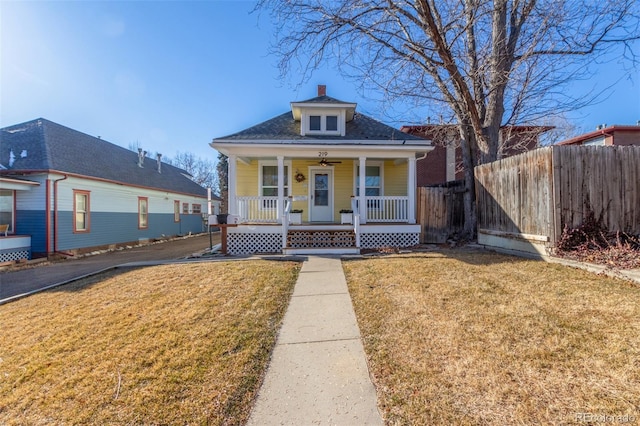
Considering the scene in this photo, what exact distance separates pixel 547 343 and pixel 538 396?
0.88 meters

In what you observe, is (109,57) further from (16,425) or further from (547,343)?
(547,343)

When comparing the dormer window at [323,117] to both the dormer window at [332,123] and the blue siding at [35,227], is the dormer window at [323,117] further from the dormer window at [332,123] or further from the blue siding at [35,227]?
the blue siding at [35,227]

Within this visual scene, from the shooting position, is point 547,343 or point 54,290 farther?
point 54,290

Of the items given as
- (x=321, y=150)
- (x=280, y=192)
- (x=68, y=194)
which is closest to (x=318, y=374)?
(x=280, y=192)

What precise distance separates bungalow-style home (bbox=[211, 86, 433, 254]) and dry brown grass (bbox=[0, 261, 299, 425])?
3763mm

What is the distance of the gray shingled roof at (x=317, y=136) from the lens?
30.2 feet

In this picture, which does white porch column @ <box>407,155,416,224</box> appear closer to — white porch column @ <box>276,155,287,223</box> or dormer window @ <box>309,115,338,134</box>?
dormer window @ <box>309,115,338,134</box>

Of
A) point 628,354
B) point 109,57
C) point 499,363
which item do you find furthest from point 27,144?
point 628,354

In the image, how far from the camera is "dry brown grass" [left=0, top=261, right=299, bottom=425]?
2.03 metres

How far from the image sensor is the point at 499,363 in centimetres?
235

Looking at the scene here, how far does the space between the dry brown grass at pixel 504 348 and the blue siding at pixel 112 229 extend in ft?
41.4

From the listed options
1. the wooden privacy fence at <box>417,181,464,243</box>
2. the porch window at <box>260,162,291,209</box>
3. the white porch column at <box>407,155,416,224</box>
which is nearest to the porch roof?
the porch window at <box>260,162,291,209</box>

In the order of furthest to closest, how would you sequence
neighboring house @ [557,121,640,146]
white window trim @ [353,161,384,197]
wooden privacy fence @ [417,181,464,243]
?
neighboring house @ [557,121,640,146]
white window trim @ [353,161,384,197]
wooden privacy fence @ [417,181,464,243]


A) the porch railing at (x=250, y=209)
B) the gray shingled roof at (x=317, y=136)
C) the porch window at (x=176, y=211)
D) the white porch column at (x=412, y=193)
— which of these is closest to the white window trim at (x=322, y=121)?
the gray shingled roof at (x=317, y=136)
